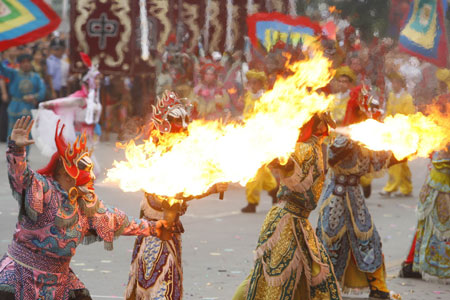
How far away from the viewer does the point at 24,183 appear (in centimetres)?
529

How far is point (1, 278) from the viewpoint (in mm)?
5371

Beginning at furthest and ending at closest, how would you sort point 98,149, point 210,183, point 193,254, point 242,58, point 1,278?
1. point 242,58
2. point 98,149
3. point 193,254
4. point 210,183
5. point 1,278

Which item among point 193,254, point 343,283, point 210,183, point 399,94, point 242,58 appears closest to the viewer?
point 210,183

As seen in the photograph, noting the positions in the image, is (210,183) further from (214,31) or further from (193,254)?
(214,31)

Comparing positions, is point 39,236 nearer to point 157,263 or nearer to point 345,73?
point 157,263

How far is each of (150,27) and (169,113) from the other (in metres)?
14.3

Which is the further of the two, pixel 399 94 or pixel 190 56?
pixel 190 56

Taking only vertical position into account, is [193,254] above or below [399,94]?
below

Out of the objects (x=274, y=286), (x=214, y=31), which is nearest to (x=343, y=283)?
(x=274, y=286)

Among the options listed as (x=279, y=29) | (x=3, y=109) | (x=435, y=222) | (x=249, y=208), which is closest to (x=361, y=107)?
(x=435, y=222)

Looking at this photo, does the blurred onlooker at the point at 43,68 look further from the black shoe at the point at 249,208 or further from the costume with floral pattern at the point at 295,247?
the costume with floral pattern at the point at 295,247

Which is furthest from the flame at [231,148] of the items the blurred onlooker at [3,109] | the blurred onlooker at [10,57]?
the blurred onlooker at [3,109]

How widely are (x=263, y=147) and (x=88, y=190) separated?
1.30m

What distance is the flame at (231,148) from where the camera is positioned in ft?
20.2
